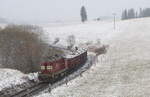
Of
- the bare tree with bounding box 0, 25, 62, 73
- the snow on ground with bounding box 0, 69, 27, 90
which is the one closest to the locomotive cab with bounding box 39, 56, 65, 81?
the snow on ground with bounding box 0, 69, 27, 90

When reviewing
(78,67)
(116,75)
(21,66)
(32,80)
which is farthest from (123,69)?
(21,66)

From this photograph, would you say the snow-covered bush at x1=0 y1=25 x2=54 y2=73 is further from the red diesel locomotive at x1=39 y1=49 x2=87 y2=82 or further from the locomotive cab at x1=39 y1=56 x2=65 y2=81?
the locomotive cab at x1=39 y1=56 x2=65 y2=81

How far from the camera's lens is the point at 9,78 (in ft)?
108

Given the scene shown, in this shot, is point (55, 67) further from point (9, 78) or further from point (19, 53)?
point (19, 53)

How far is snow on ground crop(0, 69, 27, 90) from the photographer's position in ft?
102

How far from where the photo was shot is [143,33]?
8350cm

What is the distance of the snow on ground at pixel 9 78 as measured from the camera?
102 ft

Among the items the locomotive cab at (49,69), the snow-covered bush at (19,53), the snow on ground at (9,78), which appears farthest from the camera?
the snow-covered bush at (19,53)

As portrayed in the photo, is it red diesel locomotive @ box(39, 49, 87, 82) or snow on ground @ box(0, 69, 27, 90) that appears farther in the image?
red diesel locomotive @ box(39, 49, 87, 82)

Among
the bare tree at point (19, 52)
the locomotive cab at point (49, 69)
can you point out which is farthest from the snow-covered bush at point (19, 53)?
the locomotive cab at point (49, 69)

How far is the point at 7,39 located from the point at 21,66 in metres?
7.27

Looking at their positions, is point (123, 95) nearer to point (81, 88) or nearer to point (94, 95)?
point (94, 95)

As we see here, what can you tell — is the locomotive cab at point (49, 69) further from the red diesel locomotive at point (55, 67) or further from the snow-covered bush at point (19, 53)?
the snow-covered bush at point (19, 53)

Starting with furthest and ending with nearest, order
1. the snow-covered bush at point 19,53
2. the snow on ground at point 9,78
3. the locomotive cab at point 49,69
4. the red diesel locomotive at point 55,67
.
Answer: the snow-covered bush at point 19,53
the red diesel locomotive at point 55,67
the locomotive cab at point 49,69
the snow on ground at point 9,78
